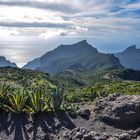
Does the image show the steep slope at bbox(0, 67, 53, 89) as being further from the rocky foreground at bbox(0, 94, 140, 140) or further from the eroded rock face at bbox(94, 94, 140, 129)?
the eroded rock face at bbox(94, 94, 140, 129)

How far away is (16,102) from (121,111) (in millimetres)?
5371

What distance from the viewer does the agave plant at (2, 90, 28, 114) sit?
67.4ft

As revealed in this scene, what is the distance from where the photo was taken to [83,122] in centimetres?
1933

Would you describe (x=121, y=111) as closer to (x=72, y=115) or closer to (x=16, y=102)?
(x=72, y=115)

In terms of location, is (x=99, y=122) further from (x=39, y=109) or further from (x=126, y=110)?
(x=39, y=109)

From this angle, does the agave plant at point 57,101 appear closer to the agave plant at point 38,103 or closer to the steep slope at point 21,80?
the agave plant at point 38,103

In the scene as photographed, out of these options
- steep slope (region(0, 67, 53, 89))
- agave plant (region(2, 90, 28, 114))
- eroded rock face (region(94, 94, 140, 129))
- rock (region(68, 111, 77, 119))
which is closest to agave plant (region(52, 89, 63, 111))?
rock (region(68, 111, 77, 119))

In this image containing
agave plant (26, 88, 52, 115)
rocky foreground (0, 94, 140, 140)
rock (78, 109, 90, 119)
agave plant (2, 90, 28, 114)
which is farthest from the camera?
agave plant (2, 90, 28, 114)

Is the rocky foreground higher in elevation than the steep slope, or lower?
higher

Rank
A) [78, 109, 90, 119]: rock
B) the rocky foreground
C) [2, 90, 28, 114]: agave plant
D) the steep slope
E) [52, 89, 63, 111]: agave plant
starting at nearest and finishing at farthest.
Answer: the rocky foreground < [78, 109, 90, 119]: rock < [52, 89, 63, 111]: agave plant < [2, 90, 28, 114]: agave plant < the steep slope

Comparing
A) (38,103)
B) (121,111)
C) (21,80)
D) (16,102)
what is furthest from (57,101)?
(21,80)

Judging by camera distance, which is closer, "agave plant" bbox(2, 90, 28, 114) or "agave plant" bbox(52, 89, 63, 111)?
"agave plant" bbox(52, 89, 63, 111)

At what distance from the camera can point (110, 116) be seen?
18.9 metres

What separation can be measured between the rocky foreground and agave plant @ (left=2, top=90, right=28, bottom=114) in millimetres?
422
